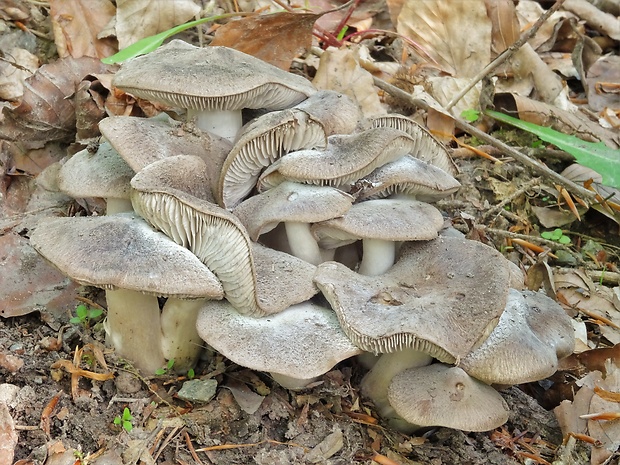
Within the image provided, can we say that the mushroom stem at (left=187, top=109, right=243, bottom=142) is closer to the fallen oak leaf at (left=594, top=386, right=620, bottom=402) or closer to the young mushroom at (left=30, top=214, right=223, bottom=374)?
the young mushroom at (left=30, top=214, right=223, bottom=374)

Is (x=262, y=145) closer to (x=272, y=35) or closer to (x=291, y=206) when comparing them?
(x=291, y=206)

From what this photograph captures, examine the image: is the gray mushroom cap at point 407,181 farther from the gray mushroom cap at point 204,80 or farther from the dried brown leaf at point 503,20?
the dried brown leaf at point 503,20

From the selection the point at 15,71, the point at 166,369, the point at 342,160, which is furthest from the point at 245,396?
the point at 15,71

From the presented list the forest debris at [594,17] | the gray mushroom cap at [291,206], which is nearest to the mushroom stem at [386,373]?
the gray mushroom cap at [291,206]

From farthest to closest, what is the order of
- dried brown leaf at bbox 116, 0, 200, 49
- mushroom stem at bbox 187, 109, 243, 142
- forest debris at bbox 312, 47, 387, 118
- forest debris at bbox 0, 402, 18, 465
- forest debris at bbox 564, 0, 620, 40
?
forest debris at bbox 564, 0, 620, 40
dried brown leaf at bbox 116, 0, 200, 49
forest debris at bbox 312, 47, 387, 118
mushroom stem at bbox 187, 109, 243, 142
forest debris at bbox 0, 402, 18, 465

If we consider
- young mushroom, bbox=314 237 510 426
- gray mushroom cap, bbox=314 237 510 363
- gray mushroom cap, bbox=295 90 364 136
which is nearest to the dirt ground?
young mushroom, bbox=314 237 510 426

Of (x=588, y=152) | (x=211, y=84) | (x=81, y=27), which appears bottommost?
(x=588, y=152)

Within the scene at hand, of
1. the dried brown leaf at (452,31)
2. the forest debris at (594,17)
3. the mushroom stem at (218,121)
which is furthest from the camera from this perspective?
the forest debris at (594,17)
